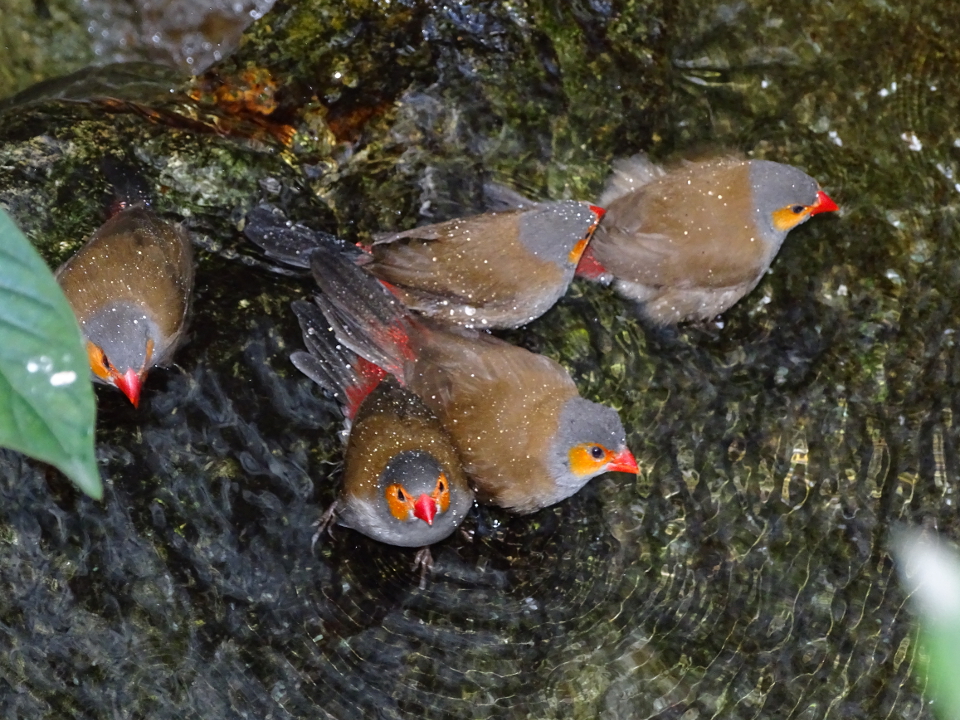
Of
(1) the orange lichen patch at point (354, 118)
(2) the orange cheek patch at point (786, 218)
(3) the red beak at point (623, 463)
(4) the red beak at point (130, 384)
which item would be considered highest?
(1) the orange lichen patch at point (354, 118)

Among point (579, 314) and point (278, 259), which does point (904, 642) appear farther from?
point (278, 259)

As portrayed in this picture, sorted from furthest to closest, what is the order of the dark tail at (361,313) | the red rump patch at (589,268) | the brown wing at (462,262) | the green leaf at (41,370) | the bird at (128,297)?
1. the red rump patch at (589,268)
2. the brown wing at (462,262)
3. the dark tail at (361,313)
4. the bird at (128,297)
5. the green leaf at (41,370)

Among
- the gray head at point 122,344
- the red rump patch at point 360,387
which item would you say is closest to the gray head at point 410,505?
the red rump patch at point 360,387

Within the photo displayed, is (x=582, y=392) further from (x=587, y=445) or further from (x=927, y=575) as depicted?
(x=927, y=575)

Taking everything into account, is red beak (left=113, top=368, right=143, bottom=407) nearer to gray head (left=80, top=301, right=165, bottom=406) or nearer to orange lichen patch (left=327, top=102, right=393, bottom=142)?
gray head (left=80, top=301, right=165, bottom=406)

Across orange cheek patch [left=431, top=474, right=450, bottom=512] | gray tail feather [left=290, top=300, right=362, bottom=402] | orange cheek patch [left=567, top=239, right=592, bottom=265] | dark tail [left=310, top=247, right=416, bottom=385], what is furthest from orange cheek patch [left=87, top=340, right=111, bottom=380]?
orange cheek patch [left=567, top=239, right=592, bottom=265]

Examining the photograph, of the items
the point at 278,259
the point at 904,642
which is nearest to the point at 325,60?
the point at 278,259

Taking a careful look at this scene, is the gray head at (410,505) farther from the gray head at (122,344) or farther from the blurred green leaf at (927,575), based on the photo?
the blurred green leaf at (927,575)
